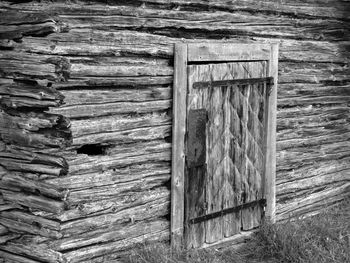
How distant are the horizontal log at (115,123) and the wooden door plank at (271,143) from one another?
4.85ft

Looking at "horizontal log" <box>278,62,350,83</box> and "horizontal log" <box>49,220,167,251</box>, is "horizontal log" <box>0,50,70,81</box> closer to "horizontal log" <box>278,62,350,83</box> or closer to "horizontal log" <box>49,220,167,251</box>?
"horizontal log" <box>49,220,167,251</box>

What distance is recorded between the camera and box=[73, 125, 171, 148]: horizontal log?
5.51 m

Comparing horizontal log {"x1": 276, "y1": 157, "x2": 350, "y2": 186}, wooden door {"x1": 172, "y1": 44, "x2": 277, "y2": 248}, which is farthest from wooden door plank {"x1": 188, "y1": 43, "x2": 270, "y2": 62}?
horizontal log {"x1": 276, "y1": 157, "x2": 350, "y2": 186}

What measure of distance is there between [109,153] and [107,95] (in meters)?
0.45

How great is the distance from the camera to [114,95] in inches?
225

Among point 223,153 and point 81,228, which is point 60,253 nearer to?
point 81,228

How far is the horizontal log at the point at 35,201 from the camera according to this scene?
5.35 metres

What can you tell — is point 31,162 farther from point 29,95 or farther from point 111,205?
point 111,205

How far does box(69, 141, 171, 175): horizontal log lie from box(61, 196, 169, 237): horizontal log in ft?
1.22

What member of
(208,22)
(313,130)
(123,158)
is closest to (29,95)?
(123,158)

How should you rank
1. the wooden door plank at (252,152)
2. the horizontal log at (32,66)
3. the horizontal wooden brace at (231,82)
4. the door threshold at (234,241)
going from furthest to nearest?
1. the wooden door plank at (252,152)
2. the door threshold at (234,241)
3. the horizontal wooden brace at (231,82)
4. the horizontal log at (32,66)

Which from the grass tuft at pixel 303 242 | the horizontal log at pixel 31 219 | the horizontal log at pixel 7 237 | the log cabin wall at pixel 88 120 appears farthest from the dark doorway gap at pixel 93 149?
the grass tuft at pixel 303 242

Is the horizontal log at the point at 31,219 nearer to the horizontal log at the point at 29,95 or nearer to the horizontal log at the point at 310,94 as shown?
the horizontal log at the point at 29,95

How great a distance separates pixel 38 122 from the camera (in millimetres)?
5348
